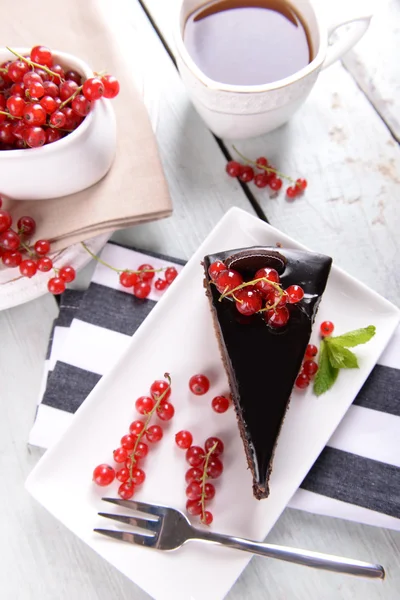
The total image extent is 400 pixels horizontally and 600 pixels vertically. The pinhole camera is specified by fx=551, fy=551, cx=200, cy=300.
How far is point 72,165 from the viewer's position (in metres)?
0.87

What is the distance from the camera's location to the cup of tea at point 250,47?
3.03 ft

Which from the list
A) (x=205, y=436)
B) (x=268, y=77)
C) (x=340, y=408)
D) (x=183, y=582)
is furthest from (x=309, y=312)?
(x=183, y=582)

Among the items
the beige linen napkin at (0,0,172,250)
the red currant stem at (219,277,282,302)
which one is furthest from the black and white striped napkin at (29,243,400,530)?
the red currant stem at (219,277,282,302)

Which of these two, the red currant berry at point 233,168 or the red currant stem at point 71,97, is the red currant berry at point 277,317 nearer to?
the red currant berry at point 233,168

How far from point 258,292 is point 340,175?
0.37 metres

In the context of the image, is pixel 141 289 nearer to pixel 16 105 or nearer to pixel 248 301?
pixel 248 301

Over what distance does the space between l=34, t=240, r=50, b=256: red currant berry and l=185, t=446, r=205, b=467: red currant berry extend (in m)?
0.43

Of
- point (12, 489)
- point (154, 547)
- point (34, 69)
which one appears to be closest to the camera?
point (34, 69)

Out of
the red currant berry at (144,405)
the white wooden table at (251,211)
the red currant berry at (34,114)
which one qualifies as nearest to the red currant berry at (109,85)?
the red currant berry at (34,114)

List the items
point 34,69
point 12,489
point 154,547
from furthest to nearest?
point 12,489
point 154,547
point 34,69

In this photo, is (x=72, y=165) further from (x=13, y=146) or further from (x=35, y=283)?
(x=35, y=283)

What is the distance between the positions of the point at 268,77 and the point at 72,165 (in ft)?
1.23

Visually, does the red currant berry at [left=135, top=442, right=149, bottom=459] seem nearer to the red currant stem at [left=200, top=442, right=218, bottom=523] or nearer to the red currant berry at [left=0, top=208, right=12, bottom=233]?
the red currant stem at [left=200, top=442, right=218, bottom=523]

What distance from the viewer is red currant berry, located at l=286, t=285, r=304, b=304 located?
873mm
